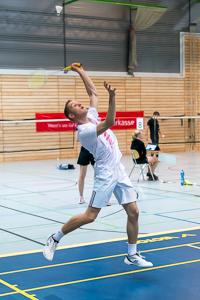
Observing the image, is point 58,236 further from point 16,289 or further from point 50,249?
point 16,289

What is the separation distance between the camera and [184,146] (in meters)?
22.7

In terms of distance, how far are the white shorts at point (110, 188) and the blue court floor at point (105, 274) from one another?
0.68 m

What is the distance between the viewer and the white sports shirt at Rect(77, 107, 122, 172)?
4551mm

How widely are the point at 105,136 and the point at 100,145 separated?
0.42ft

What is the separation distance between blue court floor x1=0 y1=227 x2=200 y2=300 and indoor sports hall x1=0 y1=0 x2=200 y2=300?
0.01 metres

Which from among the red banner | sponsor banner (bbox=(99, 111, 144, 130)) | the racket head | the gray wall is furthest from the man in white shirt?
sponsor banner (bbox=(99, 111, 144, 130))

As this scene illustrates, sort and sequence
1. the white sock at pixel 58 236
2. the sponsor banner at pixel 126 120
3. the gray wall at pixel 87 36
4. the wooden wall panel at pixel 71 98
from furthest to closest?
the sponsor banner at pixel 126 120
the wooden wall panel at pixel 71 98
the gray wall at pixel 87 36
the white sock at pixel 58 236

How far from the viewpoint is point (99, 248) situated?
18.2 feet

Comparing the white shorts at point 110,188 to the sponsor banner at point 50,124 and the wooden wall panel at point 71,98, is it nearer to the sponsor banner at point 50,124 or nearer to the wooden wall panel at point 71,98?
the wooden wall panel at point 71,98

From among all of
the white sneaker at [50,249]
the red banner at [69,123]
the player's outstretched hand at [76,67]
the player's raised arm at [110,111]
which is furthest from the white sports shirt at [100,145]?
the red banner at [69,123]

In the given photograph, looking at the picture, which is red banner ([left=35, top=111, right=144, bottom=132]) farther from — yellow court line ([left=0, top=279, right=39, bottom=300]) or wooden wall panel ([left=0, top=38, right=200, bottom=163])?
yellow court line ([left=0, top=279, right=39, bottom=300])

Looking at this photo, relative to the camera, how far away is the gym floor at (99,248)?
13.7 ft

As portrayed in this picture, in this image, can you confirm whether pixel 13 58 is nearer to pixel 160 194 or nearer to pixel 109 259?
pixel 160 194

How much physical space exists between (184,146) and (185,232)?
656 inches
